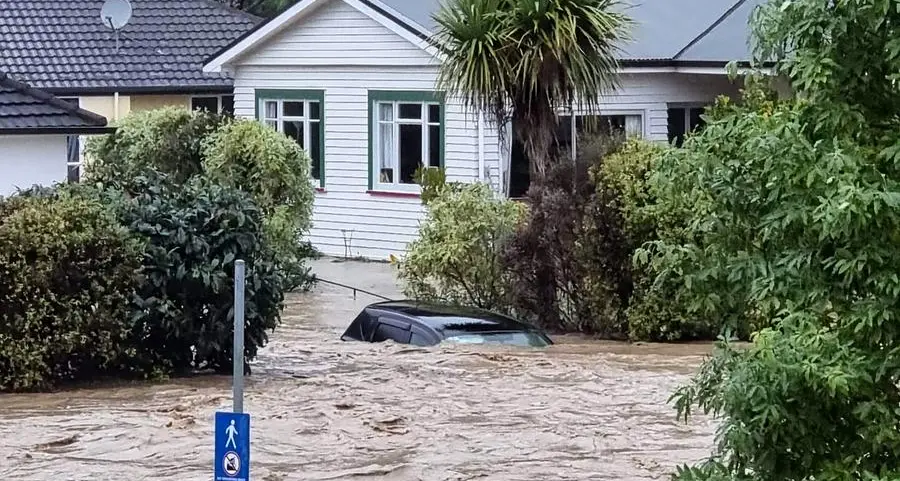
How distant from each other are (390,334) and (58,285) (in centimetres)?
355

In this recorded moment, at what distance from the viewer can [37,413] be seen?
12734 mm

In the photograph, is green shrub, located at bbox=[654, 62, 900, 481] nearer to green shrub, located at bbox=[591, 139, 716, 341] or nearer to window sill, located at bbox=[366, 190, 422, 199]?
green shrub, located at bbox=[591, 139, 716, 341]

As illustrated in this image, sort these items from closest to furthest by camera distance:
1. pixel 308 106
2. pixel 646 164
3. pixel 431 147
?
pixel 646 164 < pixel 431 147 < pixel 308 106

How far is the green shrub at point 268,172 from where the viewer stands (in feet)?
73.5

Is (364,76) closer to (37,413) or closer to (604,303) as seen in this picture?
(604,303)

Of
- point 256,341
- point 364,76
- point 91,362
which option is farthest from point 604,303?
point 364,76

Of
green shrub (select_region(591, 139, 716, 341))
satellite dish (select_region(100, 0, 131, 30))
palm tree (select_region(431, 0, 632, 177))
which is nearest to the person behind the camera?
green shrub (select_region(591, 139, 716, 341))

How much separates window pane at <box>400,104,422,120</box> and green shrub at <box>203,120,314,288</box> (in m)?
2.85

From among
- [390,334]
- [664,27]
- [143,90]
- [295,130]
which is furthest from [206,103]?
[390,334]

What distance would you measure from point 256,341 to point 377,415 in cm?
226

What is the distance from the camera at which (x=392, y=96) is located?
25.5 meters

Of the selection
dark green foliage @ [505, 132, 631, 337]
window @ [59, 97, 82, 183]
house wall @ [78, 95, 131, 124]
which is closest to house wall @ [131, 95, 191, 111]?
house wall @ [78, 95, 131, 124]

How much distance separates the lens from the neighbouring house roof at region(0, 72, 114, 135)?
18.9 metres

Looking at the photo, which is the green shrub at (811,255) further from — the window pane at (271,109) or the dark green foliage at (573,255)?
the window pane at (271,109)
